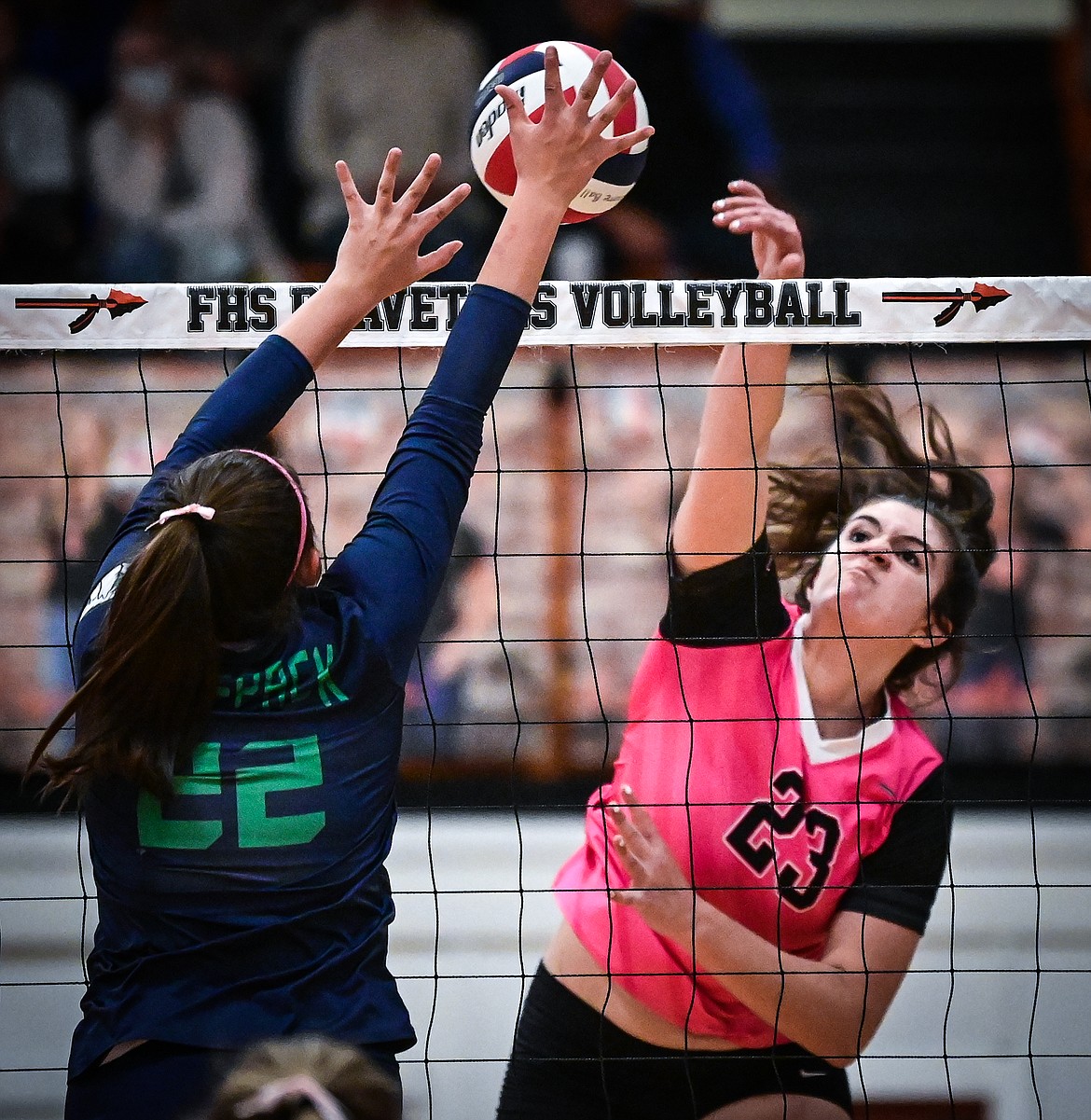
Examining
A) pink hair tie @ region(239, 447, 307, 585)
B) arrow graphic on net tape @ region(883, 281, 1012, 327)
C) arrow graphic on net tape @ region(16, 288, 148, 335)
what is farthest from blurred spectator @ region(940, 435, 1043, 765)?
pink hair tie @ region(239, 447, 307, 585)

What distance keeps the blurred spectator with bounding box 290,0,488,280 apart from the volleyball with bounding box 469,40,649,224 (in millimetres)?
3209

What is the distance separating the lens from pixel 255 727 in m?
1.64

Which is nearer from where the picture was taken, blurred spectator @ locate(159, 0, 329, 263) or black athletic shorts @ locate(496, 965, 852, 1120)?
black athletic shorts @ locate(496, 965, 852, 1120)

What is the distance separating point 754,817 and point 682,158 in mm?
Result: 3608

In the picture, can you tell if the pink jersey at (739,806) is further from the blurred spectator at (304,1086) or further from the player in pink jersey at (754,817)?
the blurred spectator at (304,1086)

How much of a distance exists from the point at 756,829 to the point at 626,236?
3.35 metres

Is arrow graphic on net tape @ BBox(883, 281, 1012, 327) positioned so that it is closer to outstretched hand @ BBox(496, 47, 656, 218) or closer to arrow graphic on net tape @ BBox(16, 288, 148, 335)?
outstretched hand @ BBox(496, 47, 656, 218)

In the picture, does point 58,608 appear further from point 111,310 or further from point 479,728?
point 111,310

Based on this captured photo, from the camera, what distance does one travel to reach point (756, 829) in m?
2.45

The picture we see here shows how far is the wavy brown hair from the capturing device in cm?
260

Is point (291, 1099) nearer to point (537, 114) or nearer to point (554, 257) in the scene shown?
point (537, 114)

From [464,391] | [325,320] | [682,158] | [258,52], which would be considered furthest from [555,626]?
[258,52]

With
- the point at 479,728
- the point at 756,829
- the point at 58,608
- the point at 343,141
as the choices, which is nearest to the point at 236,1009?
the point at 756,829

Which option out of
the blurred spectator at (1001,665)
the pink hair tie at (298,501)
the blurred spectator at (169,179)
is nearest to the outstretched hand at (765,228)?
the pink hair tie at (298,501)
